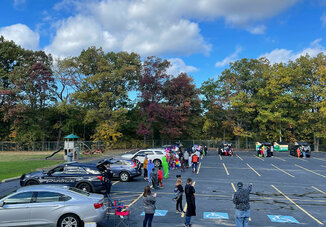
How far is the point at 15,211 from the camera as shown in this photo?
8.23 meters

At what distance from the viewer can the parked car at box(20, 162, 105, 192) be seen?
13.3 metres

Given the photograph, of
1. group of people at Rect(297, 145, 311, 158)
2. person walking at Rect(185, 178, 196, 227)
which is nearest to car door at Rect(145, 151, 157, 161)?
person walking at Rect(185, 178, 196, 227)

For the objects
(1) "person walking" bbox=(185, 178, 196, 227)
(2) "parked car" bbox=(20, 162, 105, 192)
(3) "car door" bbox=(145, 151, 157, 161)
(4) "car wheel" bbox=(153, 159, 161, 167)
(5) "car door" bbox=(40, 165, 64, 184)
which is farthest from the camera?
(3) "car door" bbox=(145, 151, 157, 161)

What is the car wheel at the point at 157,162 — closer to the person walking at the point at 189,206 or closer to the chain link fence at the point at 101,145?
the person walking at the point at 189,206

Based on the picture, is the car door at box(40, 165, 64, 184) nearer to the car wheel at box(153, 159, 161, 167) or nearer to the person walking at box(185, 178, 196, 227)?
the person walking at box(185, 178, 196, 227)

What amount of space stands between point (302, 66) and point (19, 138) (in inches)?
2045

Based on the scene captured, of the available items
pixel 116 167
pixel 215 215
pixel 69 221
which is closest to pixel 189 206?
pixel 215 215

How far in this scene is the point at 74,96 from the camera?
4694 cm

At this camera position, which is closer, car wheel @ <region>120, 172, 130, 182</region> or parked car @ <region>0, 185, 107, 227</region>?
parked car @ <region>0, 185, 107, 227</region>

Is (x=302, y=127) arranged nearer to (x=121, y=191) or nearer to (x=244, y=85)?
(x=244, y=85)

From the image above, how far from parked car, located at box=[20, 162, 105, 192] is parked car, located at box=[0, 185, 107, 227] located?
4.62m

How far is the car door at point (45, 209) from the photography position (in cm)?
830

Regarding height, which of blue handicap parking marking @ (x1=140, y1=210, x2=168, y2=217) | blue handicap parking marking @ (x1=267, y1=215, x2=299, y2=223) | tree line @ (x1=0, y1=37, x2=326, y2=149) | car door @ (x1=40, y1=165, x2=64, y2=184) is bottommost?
blue handicap parking marking @ (x1=140, y1=210, x2=168, y2=217)

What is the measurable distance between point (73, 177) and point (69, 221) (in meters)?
5.53
